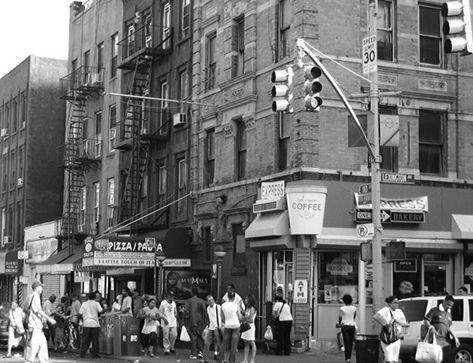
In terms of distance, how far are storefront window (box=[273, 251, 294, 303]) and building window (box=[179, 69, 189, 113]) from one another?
910 centimetres

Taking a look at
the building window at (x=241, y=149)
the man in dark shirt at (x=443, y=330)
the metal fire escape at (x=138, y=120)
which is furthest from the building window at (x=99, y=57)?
the man in dark shirt at (x=443, y=330)

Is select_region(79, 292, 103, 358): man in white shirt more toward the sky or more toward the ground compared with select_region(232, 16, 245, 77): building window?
more toward the ground

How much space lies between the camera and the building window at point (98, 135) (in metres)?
43.1

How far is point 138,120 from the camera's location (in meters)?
36.8

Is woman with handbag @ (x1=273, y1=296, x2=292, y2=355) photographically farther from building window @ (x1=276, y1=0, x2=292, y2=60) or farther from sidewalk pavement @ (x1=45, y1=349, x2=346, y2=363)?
building window @ (x1=276, y1=0, x2=292, y2=60)

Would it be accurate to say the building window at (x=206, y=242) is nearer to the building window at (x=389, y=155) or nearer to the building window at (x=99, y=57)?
the building window at (x=389, y=155)

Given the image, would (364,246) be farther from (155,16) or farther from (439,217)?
(155,16)

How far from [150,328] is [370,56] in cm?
1020

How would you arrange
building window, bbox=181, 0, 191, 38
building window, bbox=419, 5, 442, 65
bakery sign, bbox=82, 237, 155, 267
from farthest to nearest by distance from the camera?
building window, bbox=181, 0, 191, 38, bakery sign, bbox=82, 237, 155, 267, building window, bbox=419, 5, 442, 65

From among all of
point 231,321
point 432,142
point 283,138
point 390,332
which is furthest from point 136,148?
point 390,332

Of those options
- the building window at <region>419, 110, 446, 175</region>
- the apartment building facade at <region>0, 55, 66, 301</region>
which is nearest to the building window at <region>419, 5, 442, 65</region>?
the building window at <region>419, 110, 446, 175</region>

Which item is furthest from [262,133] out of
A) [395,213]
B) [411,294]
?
[411,294]

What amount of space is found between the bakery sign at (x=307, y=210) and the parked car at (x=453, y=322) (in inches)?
205

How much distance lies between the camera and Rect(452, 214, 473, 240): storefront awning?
27.1 meters
